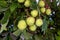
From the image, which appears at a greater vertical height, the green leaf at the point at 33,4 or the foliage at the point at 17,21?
the green leaf at the point at 33,4

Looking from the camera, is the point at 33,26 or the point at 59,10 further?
the point at 59,10

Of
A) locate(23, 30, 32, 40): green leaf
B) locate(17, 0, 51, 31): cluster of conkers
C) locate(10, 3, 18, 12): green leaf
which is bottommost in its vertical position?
locate(23, 30, 32, 40): green leaf

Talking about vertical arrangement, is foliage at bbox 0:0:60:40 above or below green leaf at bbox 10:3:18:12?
below

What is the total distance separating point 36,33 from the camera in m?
0.60

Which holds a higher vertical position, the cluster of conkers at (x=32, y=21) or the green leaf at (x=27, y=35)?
the cluster of conkers at (x=32, y=21)

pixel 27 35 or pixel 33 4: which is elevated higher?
pixel 33 4

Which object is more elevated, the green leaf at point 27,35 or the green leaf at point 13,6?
the green leaf at point 13,6

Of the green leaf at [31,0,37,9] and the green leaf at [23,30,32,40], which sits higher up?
the green leaf at [31,0,37,9]

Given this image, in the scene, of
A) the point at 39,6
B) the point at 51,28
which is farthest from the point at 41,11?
the point at 51,28

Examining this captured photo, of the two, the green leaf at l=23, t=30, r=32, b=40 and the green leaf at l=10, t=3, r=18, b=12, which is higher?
the green leaf at l=10, t=3, r=18, b=12

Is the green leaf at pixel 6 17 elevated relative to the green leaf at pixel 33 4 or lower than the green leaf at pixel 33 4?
lower

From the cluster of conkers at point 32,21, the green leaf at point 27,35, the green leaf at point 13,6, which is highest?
the green leaf at point 13,6

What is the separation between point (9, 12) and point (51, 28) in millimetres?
175

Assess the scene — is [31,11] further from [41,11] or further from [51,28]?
[51,28]
